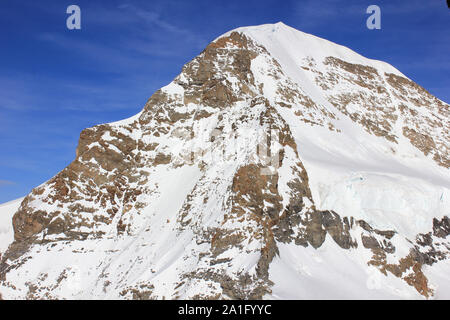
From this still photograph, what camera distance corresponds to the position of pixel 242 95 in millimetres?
49406

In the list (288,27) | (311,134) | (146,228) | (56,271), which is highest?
(288,27)

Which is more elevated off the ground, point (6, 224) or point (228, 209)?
point (6, 224)

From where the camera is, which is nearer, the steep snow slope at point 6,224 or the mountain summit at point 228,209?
the mountain summit at point 228,209

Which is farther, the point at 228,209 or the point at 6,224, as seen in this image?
the point at 6,224

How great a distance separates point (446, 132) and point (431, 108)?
859cm

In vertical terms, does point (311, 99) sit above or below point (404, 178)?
above

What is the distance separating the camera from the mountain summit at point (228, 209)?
30328 mm

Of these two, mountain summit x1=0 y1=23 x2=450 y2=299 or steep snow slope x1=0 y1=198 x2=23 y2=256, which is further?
steep snow slope x1=0 y1=198 x2=23 y2=256

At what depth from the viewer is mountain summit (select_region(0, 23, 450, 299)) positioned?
30328 millimetres

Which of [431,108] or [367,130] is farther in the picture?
[431,108]

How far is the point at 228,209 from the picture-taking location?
106 feet
